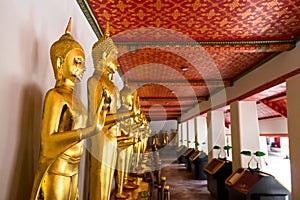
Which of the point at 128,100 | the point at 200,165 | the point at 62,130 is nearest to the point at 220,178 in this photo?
the point at 200,165

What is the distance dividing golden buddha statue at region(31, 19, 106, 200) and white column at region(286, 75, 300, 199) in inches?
83.7

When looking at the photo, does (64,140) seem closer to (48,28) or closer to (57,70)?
(57,70)

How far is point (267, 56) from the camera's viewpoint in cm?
305

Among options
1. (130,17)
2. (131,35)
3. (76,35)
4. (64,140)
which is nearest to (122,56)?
(131,35)

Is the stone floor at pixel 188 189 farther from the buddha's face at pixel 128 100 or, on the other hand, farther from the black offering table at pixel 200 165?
the buddha's face at pixel 128 100

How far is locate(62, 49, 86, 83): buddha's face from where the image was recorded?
0.96m

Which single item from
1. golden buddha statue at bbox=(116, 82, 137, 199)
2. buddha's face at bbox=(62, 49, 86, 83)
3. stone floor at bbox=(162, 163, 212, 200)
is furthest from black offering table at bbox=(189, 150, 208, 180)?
buddha's face at bbox=(62, 49, 86, 83)

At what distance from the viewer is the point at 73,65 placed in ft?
3.18

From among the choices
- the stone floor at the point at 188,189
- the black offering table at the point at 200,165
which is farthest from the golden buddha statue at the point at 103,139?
the black offering table at the point at 200,165

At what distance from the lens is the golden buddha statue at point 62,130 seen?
84 cm

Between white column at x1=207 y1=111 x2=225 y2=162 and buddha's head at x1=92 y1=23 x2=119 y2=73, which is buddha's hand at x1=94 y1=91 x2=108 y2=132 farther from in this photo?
white column at x1=207 y1=111 x2=225 y2=162

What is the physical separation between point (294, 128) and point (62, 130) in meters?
2.33

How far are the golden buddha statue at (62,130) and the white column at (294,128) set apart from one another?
6.98 ft

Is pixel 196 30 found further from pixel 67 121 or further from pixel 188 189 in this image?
pixel 188 189
